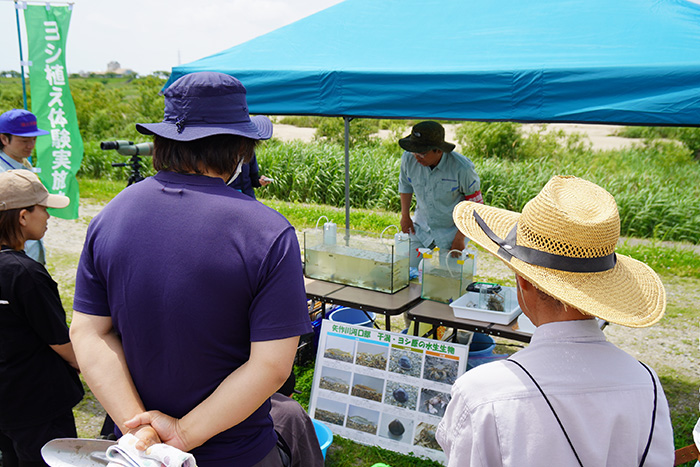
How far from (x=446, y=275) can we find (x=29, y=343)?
223cm

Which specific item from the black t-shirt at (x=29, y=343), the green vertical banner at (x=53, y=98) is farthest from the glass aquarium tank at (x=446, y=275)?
the green vertical banner at (x=53, y=98)

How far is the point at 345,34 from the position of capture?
4301mm

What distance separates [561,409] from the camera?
1.09 m

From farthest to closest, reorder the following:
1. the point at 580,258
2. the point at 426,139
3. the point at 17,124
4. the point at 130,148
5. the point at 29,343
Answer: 1. the point at 426,139
2. the point at 17,124
3. the point at 130,148
4. the point at 29,343
5. the point at 580,258

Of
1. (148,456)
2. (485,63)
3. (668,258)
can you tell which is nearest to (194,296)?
(148,456)

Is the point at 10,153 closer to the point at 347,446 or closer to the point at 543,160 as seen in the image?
the point at 347,446

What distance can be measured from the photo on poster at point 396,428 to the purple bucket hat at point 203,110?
2.24 metres

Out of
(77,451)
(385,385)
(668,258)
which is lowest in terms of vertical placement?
(668,258)

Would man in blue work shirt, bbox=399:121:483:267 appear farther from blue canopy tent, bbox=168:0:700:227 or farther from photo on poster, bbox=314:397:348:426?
photo on poster, bbox=314:397:348:426

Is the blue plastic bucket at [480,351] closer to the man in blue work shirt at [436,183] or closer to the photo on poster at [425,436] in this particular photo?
the photo on poster at [425,436]

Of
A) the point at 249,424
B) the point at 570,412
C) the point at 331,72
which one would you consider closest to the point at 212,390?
the point at 249,424

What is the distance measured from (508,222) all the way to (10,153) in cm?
397

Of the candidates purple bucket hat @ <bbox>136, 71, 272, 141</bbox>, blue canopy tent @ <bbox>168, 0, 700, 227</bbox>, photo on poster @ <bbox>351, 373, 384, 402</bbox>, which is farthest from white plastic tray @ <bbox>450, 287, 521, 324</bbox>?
purple bucket hat @ <bbox>136, 71, 272, 141</bbox>

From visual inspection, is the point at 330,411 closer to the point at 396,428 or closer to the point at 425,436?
the point at 396,428
